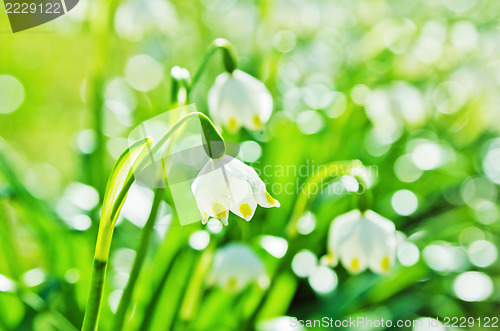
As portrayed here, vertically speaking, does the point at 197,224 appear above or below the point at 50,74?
above

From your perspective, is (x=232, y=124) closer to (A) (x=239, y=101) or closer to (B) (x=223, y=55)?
(A) (x=239, y=101)

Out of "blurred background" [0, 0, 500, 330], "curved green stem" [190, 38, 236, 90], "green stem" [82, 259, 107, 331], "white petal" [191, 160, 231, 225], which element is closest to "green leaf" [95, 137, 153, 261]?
"green stem" [82, 259, 107, 331]

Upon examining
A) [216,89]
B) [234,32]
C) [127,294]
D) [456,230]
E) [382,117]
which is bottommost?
[456,230]

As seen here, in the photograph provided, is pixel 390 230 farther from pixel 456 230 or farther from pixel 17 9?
pixel 17 9

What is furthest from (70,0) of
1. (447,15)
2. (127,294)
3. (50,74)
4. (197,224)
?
(447,15)

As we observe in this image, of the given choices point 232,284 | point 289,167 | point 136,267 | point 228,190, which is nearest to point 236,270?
point 232,284

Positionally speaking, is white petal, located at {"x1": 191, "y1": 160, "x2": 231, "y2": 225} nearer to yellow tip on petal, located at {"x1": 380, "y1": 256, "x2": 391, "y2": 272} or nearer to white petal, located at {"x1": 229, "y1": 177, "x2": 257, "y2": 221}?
white petal, located at {"x1": 229, "y1": 177, "x2": 257, "y2": 221}
